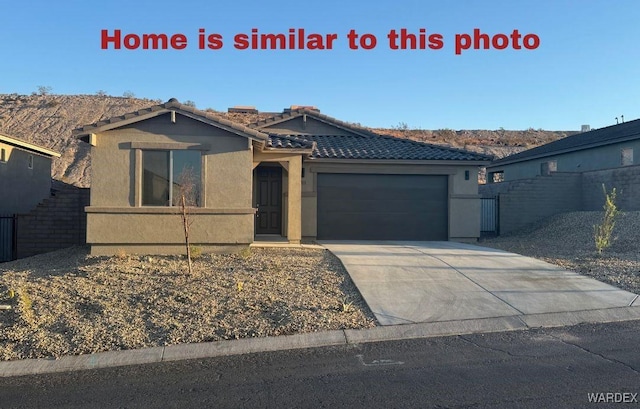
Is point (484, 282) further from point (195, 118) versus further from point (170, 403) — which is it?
point (195, 118)

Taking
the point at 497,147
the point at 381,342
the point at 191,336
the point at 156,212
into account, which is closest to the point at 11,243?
the point at 156,212

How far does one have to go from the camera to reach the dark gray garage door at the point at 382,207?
54.6 feet

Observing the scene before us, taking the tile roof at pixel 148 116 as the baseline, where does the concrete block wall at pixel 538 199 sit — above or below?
below

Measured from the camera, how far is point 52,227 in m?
14.9

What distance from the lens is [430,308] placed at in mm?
7801

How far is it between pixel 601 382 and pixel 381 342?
98.6 inches

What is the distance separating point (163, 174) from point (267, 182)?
4605 mm

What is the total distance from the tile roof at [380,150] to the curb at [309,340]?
29.1 feet

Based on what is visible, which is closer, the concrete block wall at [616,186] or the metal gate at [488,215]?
the concrete block wall at [616,186]

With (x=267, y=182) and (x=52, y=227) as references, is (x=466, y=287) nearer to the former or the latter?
(x=267, y=182)

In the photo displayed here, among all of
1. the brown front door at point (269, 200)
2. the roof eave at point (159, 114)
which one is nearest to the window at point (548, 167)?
the brown front door at point (269, 200)

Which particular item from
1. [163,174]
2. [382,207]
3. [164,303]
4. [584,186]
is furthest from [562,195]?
[164,303]

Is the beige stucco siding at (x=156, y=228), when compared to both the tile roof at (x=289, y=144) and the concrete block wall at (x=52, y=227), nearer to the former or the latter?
the tile roof at (x=289, y=144)

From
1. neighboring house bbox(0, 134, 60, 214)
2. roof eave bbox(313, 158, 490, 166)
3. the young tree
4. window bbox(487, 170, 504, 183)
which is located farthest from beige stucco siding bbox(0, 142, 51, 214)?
window bbox(487, 170, 504, 183)
